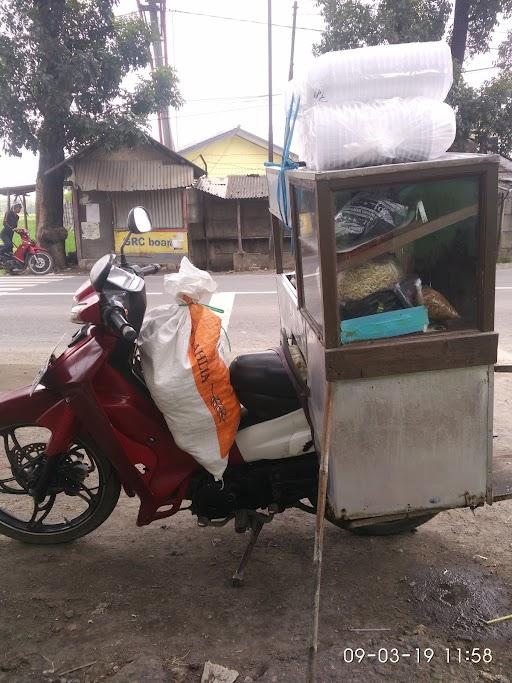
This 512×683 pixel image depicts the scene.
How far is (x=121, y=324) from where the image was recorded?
6.72 ft

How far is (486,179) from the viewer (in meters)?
1.74

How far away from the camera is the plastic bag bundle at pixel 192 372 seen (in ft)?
7.11

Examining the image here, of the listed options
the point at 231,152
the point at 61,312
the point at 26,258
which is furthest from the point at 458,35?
the point at 231,152

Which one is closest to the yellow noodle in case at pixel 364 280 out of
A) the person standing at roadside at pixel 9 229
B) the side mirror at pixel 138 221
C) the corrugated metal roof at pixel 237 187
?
the side mirror at pixel 138 221

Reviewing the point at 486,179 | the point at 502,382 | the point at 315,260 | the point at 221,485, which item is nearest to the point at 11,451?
the point at 221,485

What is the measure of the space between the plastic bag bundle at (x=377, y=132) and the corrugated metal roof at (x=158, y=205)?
13.4m

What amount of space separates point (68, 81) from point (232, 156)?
14.7 meters

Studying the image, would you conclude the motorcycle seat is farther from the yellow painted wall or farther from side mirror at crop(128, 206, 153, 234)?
the yellow painted wall

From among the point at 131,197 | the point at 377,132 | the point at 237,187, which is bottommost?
the point at 377,132

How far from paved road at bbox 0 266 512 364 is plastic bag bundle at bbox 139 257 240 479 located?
3328 mm

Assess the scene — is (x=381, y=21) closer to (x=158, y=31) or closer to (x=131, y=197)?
(x=158, y=31)

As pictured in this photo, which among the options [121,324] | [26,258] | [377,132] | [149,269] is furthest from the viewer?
[26,258]

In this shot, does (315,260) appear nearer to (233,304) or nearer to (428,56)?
Result: (428,56)

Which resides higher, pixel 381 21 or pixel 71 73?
pixel 381 21
